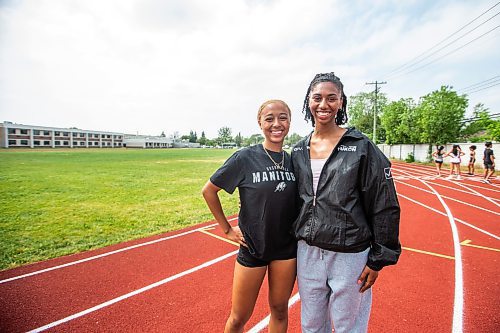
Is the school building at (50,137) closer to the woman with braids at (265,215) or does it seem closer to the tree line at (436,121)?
the tree line at (436,121)

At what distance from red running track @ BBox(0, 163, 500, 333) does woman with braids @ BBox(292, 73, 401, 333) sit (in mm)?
1378

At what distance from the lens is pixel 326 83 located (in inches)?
79.1

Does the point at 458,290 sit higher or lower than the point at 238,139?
lower

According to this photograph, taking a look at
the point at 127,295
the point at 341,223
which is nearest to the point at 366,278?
the point at 341,223

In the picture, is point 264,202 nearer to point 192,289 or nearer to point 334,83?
point 334,83

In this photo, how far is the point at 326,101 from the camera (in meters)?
1.98

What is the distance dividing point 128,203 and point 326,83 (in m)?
9.40

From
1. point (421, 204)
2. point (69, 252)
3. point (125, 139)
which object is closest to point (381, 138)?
point (421, 204)

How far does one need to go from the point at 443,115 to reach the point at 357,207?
92.5 ft

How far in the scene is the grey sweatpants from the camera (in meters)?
1.82

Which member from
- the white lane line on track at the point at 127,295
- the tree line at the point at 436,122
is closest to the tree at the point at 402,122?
the tree line at the point at 436,122

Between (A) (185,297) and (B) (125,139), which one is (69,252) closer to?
(A) (185,297)

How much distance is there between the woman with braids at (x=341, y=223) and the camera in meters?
1.74

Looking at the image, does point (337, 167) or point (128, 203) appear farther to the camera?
point (128, 203)
